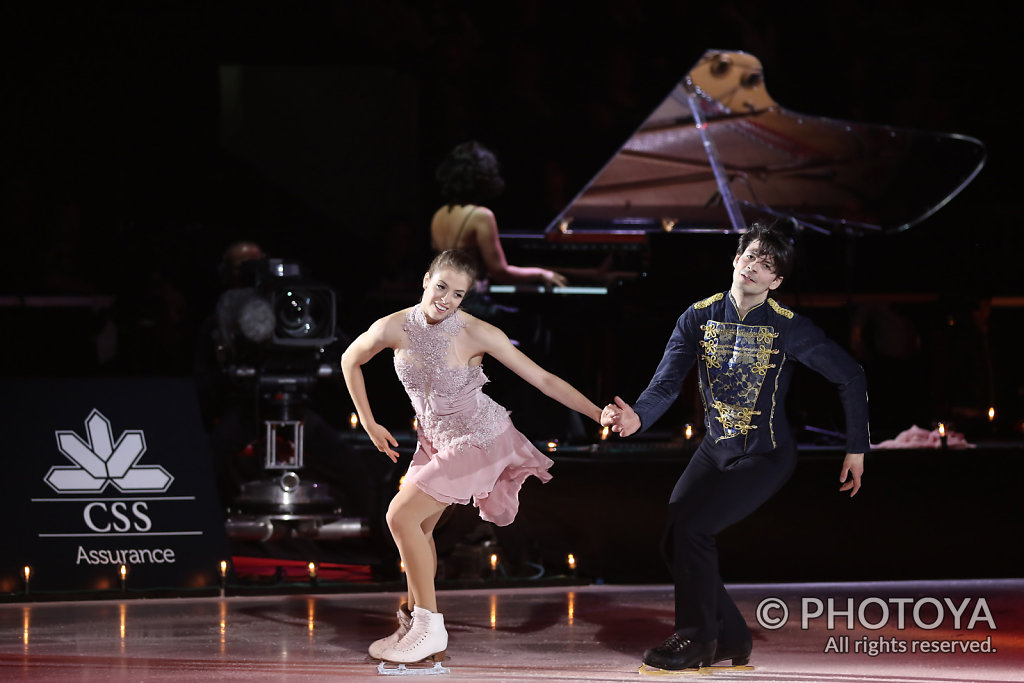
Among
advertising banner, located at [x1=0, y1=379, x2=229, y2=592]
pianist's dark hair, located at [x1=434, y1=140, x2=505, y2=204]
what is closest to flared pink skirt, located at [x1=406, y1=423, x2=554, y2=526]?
advertising banner, located at [x1=0, y1=379, x2=229, y2=592]

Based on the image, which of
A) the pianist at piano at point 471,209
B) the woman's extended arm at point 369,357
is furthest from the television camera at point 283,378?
the woman's extended arm at point 369,357

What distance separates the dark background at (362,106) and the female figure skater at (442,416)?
3750 mm

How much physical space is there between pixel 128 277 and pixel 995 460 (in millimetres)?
5154

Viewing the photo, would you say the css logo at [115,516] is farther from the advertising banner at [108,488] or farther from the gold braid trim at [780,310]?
the gold braid trim at [780,310]

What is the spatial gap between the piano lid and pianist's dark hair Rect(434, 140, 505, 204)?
4.69ft

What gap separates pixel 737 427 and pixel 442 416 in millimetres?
993

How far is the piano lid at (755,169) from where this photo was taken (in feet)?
26.0

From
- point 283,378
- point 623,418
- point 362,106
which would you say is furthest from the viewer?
point 362,106

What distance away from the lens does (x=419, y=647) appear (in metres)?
4.40

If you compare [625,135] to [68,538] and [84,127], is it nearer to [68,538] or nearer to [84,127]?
[84,127]

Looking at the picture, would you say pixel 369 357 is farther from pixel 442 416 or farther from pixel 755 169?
pixel 755 169

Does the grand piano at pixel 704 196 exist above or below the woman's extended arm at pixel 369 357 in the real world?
above

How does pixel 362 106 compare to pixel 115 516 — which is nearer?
pixel 115 516

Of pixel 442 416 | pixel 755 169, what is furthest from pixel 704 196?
pixel 442 416
